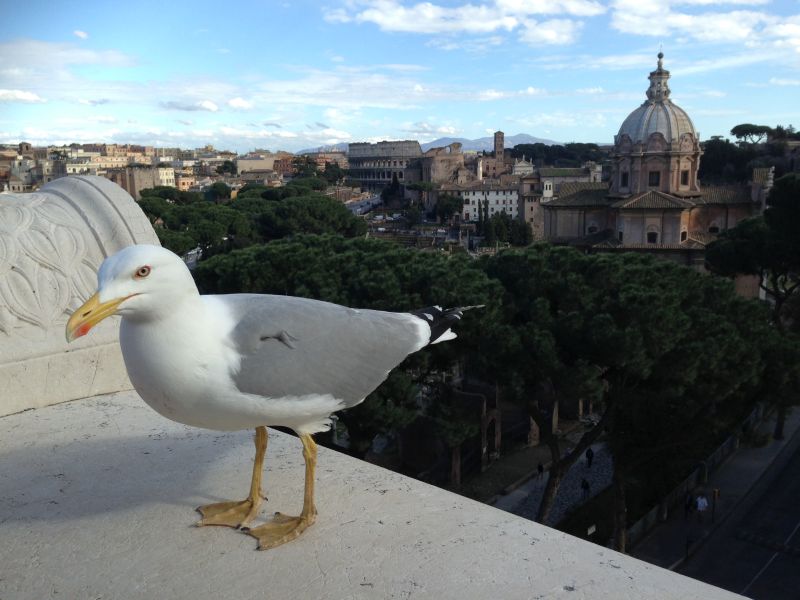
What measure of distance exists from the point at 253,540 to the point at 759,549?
8.75 meters

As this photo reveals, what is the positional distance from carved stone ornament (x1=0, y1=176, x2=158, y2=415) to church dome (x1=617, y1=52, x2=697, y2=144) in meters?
26.7

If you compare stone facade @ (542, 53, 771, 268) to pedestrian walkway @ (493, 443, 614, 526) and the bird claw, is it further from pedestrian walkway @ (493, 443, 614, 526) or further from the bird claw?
the bird claw

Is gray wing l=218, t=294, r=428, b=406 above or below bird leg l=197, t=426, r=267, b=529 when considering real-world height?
above

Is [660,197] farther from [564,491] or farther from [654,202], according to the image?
[564,491]

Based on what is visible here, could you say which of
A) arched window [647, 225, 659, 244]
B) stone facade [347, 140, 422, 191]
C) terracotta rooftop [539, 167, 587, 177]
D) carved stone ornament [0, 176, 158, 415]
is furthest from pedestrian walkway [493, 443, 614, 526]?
stone facade [347, 140, 422, 191]

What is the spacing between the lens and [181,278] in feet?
6.43

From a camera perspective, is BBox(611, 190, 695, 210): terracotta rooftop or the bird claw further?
BBox(611, 190, 695, 210): terracotta rooftop

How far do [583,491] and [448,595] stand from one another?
10.1m

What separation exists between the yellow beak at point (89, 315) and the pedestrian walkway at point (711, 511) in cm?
834

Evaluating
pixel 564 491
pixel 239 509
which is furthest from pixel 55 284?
pixel 564 491

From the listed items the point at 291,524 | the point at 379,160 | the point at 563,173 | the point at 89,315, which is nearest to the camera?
the point at 89,315

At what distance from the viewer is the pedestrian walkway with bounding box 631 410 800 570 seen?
9.03 meters

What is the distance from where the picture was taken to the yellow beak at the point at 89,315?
5.99 ft

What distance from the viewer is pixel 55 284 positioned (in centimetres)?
344
